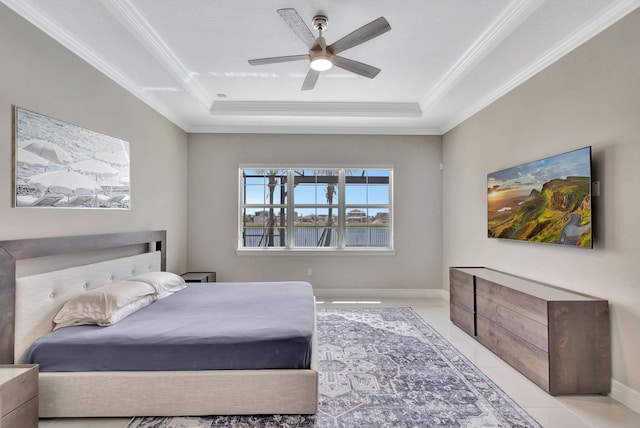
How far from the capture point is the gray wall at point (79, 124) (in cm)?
211

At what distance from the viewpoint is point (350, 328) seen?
12.1 ft

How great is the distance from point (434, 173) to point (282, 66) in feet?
10.0

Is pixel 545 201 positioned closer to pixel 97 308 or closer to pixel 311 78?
pixel 311 78

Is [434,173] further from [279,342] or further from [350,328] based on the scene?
[279,342]

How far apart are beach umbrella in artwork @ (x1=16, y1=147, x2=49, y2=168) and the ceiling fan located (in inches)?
67.2

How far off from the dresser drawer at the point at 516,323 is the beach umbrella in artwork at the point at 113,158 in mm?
3888

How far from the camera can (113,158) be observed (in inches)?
123

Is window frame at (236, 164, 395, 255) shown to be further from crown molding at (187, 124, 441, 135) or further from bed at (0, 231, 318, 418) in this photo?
bed at (0, 231, 318, 418)

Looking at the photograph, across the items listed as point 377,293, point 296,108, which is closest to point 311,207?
point 296,108

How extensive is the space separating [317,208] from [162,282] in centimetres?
274

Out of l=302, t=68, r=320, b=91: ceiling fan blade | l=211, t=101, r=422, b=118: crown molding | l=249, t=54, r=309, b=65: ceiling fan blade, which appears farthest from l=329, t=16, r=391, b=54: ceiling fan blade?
l=211, t=101, r=422, b=118: crown molding

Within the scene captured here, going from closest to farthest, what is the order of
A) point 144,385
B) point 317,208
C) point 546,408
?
point 144,385 < point 546,408 < point 317,208

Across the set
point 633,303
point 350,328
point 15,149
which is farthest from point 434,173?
point 15,149

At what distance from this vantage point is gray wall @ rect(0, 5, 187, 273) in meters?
2.11
